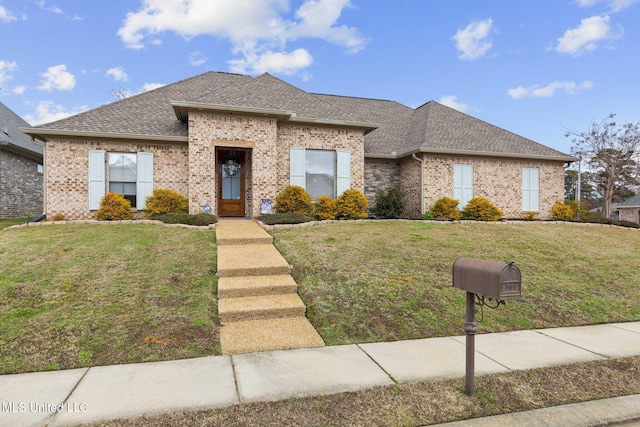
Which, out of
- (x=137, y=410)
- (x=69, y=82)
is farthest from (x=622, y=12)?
(x=69, y=82)

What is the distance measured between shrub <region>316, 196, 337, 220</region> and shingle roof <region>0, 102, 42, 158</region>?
14.2 metres

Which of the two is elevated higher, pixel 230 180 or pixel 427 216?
pixel 230 180

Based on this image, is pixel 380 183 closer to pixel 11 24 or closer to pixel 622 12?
pixel 622 12

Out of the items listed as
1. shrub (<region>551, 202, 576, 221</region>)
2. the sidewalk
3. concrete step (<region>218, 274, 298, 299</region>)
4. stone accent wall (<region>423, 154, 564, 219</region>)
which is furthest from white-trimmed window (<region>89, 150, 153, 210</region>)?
shrub (<region>551, 202, 576, 221</region>)

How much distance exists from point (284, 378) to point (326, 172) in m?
10.7

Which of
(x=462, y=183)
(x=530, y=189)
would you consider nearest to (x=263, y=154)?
(x=462, y=183)

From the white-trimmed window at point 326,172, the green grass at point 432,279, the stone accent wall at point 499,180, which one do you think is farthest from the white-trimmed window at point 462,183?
the white-trimmed window at point 326,172

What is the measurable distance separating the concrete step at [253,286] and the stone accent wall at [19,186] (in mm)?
16106

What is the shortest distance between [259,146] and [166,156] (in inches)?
137

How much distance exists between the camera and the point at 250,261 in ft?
22.4

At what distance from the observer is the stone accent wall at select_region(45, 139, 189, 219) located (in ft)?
38.7

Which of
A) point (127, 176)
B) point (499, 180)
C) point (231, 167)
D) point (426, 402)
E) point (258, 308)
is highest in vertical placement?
point (231, 167)

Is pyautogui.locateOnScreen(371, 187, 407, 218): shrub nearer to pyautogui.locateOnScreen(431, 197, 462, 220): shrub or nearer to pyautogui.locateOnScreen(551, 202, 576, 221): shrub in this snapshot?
pyautogui.locateOnScreen(431, 197, 462, 220): shrub

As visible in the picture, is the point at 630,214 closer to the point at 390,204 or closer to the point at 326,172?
the point at 390,204
